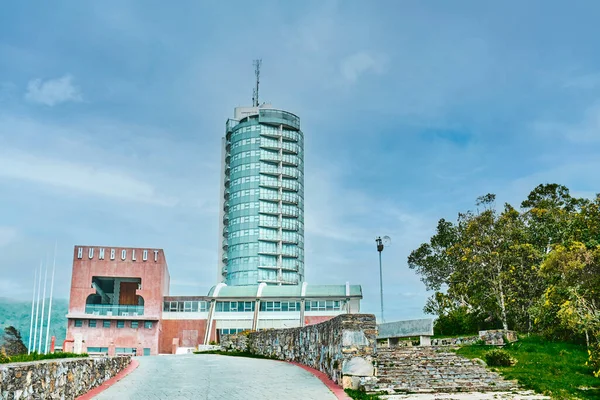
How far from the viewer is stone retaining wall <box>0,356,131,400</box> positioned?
10.1m

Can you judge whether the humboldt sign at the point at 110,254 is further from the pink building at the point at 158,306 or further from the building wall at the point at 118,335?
the building wall at the point at 118,335

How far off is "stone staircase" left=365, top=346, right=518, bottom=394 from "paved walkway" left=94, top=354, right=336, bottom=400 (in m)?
2.02

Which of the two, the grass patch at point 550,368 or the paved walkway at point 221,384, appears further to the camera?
the grass patch at point 550,368

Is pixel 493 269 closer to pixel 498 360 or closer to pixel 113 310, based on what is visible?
pixel 498 360

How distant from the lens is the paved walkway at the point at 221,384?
1561 cm

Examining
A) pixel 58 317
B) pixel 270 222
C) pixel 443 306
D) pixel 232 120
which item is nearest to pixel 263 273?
pixel 270 222

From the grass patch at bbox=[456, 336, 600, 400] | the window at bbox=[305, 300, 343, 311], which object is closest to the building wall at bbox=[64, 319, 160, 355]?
the window at bbox=[305, 300, 343, 311]

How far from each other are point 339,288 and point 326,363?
4903 cm

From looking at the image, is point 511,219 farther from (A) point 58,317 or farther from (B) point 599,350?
(A) point 58,317

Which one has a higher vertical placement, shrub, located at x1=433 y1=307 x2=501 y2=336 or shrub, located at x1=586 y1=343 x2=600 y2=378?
shrub, located at x1=433 y1=307 x2=501 y2=336

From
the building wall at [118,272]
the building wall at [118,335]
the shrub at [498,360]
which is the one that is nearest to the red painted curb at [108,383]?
the shrub at [498,360]

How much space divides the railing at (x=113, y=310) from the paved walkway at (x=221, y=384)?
40.2 m

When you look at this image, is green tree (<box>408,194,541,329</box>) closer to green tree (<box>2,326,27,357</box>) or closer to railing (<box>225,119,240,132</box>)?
green tree (<box>2,326,27,357</box>)

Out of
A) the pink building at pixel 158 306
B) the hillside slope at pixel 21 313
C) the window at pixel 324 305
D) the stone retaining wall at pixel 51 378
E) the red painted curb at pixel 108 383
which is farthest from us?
the hillside slope at pixel 21 313
